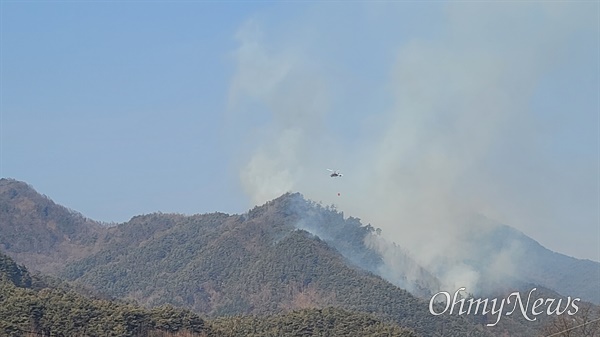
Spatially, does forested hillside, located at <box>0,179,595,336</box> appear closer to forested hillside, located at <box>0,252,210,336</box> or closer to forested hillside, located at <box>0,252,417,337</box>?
forested hillside, located at <box>0,252,417,337</box>

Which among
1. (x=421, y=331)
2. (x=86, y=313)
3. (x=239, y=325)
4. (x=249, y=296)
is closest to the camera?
(x=86, y=313)

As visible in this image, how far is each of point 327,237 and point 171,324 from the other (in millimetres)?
110531

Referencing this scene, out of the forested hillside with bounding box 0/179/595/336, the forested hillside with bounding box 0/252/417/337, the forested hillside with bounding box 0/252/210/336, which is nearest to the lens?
the forested hillside with bounding box 0/252/210/336

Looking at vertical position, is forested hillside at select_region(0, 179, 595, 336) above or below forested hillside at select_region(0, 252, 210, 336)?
above

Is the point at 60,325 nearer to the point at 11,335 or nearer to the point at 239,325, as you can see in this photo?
the point at 11,335

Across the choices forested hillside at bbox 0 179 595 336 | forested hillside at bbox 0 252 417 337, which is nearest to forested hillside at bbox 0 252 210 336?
forested hillside at bbox 0 252 417 337

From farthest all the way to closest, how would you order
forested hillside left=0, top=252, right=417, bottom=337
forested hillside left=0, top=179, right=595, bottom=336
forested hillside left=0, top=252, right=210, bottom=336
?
forested hillside left=0, top=179, right=595, bottom=336
forested hillside left=0, top=252, right=417, bottom=337
forested hillside left=0, top=252, right=210, bottom=336

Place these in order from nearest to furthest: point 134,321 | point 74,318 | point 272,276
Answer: point 74,318
point 134,321
point 272,276

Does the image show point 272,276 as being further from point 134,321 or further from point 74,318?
point 74,318

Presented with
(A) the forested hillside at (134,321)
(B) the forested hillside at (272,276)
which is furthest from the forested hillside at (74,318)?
(B) the forested hillside at (272,276)

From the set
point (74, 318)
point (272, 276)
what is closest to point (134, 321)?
point (74, 318)

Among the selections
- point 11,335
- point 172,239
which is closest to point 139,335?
point 11,335

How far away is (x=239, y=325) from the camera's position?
8425cm

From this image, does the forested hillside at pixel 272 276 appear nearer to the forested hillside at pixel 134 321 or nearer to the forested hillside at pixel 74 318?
the forested hillside at pixel 134 321
